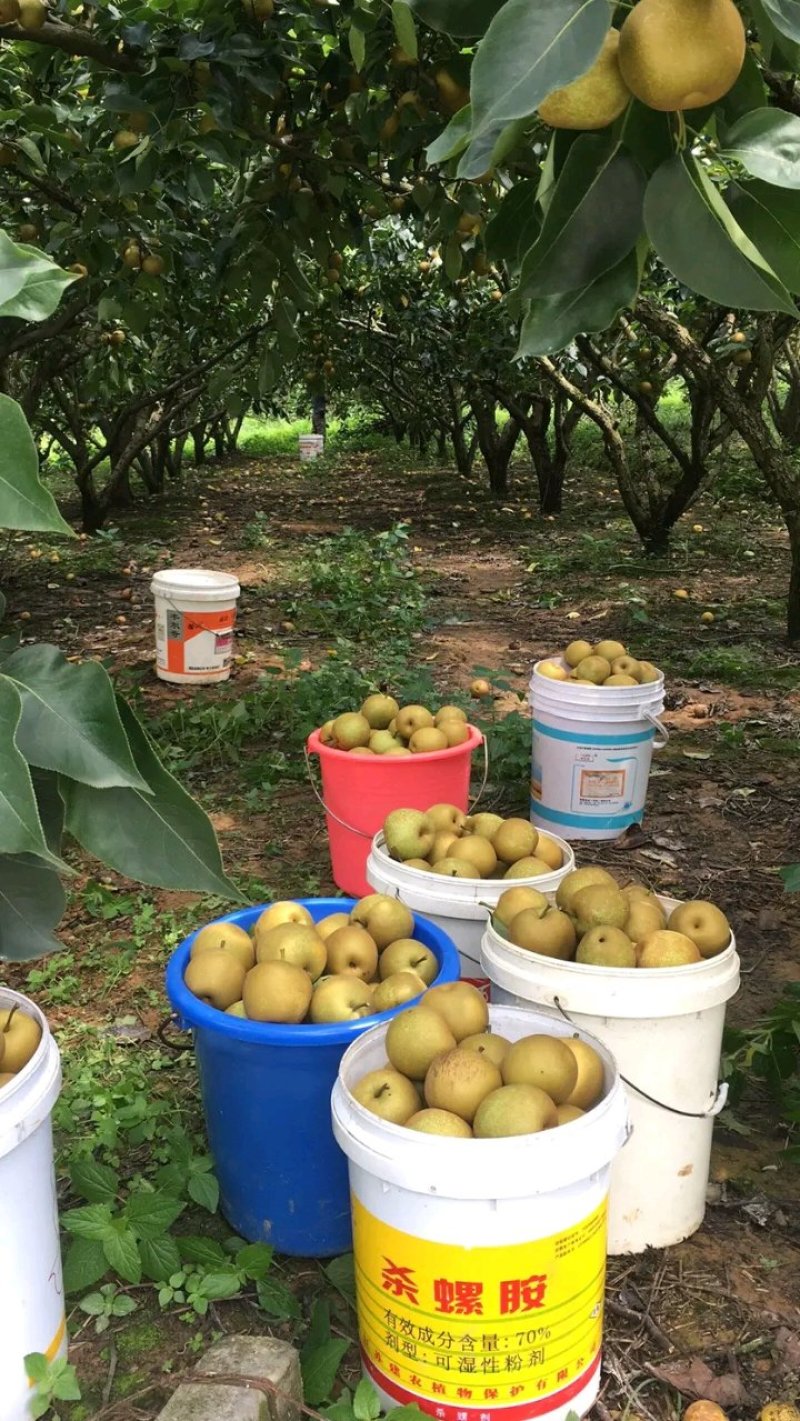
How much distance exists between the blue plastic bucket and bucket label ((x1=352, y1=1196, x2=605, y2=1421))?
0.39m

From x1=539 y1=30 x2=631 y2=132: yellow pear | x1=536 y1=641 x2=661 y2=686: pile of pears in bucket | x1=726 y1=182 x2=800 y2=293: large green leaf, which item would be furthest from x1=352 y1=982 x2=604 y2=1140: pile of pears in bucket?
x1=536 y1=641 x2=661 y2=686: pile of pears in bucket

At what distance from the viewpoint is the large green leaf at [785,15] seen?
3.44ft

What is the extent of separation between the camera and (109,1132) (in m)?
2.64

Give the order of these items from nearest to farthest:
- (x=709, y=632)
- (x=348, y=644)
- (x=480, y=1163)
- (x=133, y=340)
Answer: (x=480, y=1163) < (x=348, y=644) < (x=709, y=632) < (x=133, y=340)

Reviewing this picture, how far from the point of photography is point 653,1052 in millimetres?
2270

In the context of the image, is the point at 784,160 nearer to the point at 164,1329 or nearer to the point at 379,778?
the point at 164,1329

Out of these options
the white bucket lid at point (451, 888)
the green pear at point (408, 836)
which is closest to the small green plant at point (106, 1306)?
the white bucket lid at point (451, 888)

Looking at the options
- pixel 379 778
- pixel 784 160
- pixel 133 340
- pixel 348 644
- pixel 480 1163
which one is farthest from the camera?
pixel 133 340

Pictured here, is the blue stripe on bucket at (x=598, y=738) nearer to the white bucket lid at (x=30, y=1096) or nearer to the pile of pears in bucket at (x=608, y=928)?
the pile of pears in bucket at (x=608, y=928)

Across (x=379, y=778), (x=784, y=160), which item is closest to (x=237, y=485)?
(x=379, y=778)

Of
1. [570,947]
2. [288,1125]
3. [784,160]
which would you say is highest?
[784,160]

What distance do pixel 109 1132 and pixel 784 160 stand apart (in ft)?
7.88

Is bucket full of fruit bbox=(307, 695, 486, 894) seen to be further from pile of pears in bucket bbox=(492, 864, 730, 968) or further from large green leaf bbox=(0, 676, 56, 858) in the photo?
large green leaf bbox=(0, 676, 56, 858)

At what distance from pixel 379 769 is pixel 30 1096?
6.90 feet
